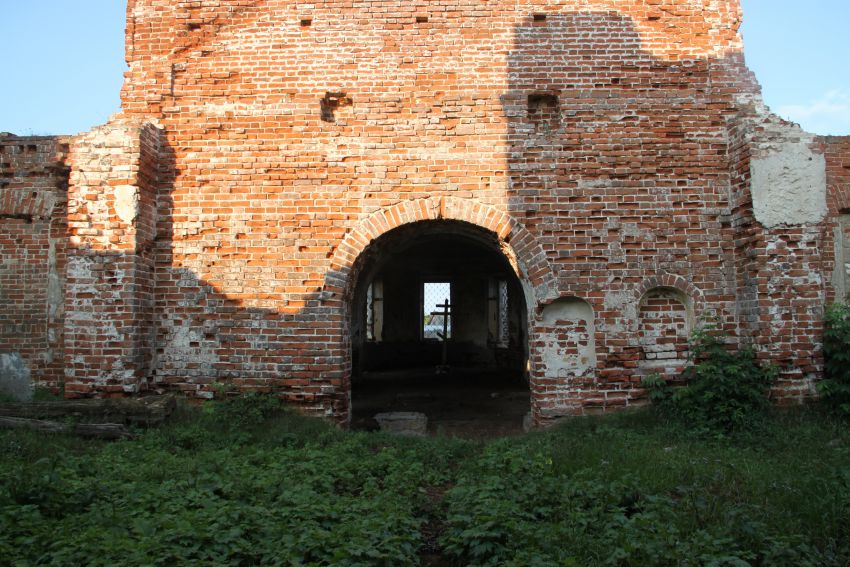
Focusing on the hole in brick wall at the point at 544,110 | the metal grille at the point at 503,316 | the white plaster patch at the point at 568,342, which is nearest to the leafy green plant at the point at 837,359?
the white plaster patch at the point at 568,342

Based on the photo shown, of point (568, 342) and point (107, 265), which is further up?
point (107, 265)

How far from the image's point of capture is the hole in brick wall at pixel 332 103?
6.98 m

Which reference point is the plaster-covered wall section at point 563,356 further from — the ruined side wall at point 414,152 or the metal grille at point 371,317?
the metal grille at point 371,317

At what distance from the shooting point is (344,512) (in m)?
3.88

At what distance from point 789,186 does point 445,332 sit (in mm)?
9748

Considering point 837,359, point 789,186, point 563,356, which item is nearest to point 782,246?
point 789,186

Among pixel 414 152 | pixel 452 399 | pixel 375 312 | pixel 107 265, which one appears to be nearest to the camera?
pixel 107 265

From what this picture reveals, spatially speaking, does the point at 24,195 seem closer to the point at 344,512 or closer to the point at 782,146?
the point at 344,512

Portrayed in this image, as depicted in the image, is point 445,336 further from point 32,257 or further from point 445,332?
point 32,257

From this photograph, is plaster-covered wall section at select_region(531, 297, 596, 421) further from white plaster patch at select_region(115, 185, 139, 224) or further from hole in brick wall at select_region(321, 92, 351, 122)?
white plaster patch at select_region(115, 185, 139, 224)

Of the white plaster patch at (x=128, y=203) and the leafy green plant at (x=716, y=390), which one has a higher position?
the white plaster patch at (x=128, y=203)

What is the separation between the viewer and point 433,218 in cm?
670

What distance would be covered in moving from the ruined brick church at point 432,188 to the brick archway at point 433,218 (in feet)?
0.08

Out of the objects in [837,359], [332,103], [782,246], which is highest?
[332,103]
